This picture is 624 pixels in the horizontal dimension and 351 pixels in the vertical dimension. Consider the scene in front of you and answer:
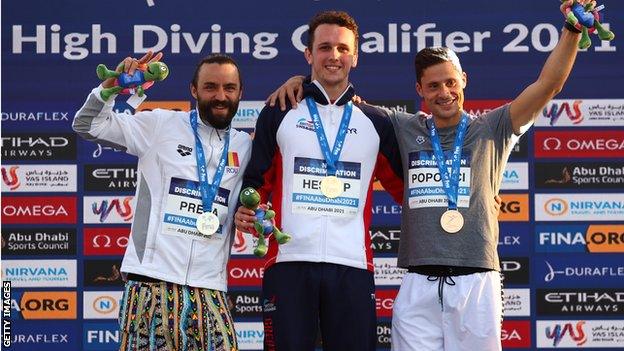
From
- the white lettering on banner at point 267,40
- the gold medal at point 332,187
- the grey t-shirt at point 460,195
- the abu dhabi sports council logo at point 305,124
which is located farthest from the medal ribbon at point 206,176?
the white lettering on banner at point 267,40

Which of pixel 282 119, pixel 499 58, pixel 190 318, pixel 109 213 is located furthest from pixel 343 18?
pixel 109 213

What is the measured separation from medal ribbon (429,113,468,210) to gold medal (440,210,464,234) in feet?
0.08

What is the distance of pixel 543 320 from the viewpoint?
19.9 feet

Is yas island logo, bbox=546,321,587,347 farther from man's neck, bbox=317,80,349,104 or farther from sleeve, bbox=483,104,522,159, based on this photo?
man's neck, bbox=317,80,349,104

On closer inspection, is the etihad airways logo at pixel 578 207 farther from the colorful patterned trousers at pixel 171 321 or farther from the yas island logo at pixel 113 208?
the colorful patterned trousers at pixel 171 321

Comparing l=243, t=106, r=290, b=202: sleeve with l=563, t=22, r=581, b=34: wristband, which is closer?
l=563, t=22, r=581, b=34: wristband

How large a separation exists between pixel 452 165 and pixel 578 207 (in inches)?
75.6

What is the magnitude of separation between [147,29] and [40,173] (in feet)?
3.12

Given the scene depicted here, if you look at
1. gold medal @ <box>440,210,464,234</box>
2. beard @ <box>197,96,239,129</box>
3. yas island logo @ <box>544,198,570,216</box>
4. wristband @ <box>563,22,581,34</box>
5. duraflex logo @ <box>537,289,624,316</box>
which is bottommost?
duraflex logo @ <box>537,289,624,316</box>

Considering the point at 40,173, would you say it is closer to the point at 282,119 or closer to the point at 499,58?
the point at 282,119

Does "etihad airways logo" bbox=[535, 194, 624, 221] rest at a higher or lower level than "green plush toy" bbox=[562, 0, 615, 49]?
lower

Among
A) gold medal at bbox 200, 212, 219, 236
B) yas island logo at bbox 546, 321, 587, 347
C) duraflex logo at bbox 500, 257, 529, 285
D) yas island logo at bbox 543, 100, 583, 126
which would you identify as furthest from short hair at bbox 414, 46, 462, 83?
yas island logo at bbox 546, 321, 587, 347

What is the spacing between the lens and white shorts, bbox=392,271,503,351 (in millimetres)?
4293

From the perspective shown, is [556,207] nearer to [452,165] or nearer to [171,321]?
[452,165]
